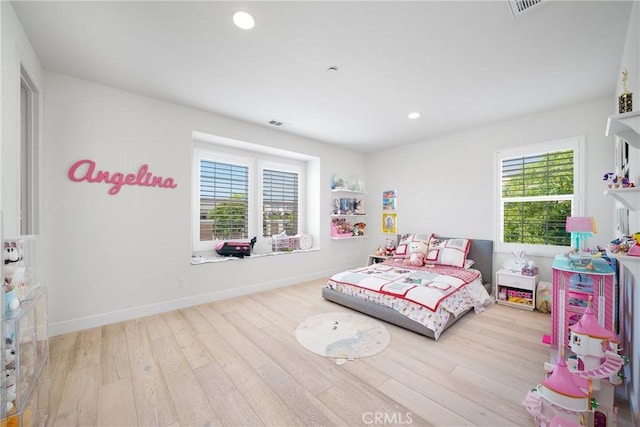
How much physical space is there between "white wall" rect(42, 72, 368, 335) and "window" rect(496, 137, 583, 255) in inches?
155

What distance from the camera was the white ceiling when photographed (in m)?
1.74

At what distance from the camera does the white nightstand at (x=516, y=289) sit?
3.14 metres

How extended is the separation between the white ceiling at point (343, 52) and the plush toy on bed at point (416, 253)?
2.02 m

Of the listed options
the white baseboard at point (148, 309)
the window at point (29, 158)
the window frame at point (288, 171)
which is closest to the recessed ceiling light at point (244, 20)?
the window at point (29, 158)

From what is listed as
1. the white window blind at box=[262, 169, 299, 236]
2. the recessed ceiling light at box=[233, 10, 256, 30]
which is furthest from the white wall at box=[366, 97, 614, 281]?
the recessed ceiling light at box=[233, 10, 256, 30]

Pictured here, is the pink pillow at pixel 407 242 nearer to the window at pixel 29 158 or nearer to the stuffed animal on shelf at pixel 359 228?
the stuffed animal on shelf at pixel 359 228

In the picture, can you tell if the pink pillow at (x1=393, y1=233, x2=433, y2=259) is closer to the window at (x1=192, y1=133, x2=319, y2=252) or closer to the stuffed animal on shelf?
the stuffed animal on shelf

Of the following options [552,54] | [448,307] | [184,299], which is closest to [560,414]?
[448,307]

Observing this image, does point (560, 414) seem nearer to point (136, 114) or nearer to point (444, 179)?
point (444, 179)

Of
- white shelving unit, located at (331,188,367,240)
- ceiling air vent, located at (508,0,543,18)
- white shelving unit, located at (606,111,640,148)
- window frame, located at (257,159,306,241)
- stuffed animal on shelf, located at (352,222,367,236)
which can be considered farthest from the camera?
stuffed animal on shelf, located at (352,222,367,236)

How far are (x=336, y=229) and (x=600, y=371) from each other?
3.84 meters

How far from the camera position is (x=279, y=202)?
4.65 m

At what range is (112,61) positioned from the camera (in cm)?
229

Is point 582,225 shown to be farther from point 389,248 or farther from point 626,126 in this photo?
point 389,248
